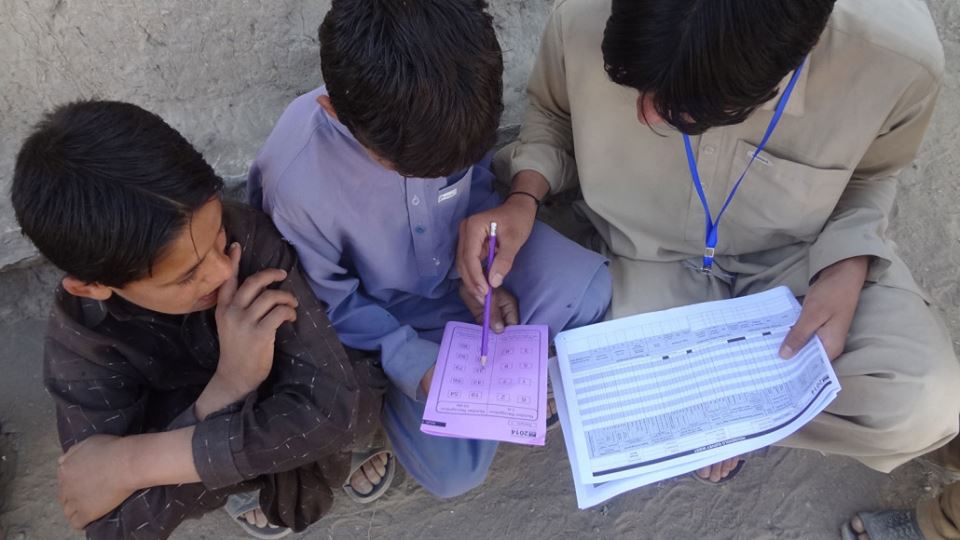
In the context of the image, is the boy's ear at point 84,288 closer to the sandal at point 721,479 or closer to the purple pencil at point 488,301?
the purple pencil at point 488,301

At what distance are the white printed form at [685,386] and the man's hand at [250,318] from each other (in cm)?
60

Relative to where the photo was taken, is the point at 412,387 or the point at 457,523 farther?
the point at 457,523

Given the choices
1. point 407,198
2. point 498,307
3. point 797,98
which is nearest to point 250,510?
point 498,307

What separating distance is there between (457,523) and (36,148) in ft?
4.44

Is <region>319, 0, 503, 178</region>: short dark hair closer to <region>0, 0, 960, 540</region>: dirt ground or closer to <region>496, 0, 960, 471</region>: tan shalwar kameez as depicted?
<region>496, 0, 960, 471</region>: tan shalwar kameez

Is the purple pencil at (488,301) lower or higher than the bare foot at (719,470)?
higher

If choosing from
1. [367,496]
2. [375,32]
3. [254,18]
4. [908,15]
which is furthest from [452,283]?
[908,15]

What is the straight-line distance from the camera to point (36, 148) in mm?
1165

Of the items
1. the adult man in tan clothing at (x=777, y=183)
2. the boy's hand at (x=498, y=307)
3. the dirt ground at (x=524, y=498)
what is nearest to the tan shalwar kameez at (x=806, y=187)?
the adult man in tan clothing at (x=777, y=183)

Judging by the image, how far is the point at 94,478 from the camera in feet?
4.50

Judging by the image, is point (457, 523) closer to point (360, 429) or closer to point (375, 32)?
point (360, 429)

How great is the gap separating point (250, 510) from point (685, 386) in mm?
1172

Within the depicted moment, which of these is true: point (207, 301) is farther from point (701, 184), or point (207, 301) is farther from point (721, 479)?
point (721, 479)

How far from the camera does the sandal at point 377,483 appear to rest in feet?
6.31
